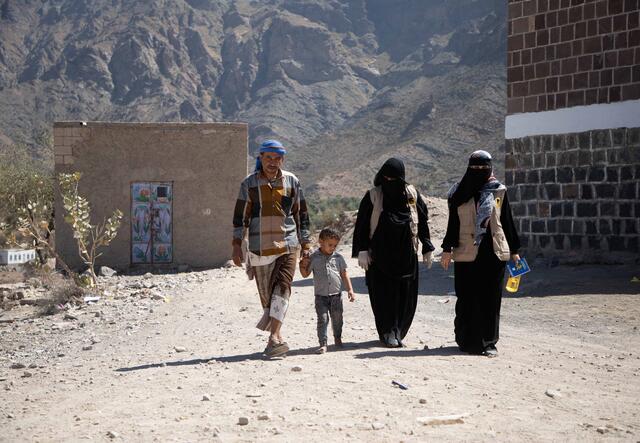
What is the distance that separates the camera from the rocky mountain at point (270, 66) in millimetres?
62969

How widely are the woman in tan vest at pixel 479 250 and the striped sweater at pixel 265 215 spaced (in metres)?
1.26

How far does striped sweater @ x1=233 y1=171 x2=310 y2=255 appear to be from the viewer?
6.38 metres

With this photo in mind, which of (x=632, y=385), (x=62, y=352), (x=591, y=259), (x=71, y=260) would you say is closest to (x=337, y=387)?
(x=632, y=385)

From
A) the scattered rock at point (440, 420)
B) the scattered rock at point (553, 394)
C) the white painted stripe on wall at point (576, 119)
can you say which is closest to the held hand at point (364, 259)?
the scattered rock at point (553, 394)

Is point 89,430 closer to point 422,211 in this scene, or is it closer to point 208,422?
point 208,422

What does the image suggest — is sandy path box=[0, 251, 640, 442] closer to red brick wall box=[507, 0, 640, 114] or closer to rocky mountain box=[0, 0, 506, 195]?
red brick wall box=[507, 0, 640, 114]

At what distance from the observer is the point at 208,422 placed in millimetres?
4684

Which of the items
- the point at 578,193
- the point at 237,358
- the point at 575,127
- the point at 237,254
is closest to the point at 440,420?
the point at 237,254

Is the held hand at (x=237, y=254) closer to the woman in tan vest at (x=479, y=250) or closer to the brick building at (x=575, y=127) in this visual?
the woman in tan vest at (x=479, y=250)

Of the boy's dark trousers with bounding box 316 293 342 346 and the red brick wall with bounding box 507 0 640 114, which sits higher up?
the red brick wall with bounding box 507 0 640 114

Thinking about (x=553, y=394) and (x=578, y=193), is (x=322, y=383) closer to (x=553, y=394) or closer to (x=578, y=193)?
(x=553, y=394)

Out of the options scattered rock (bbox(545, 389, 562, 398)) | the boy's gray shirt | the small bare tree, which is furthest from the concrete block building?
scattered rock (bbox(545, 389, 562, 398))

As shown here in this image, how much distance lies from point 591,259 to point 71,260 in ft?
29.0

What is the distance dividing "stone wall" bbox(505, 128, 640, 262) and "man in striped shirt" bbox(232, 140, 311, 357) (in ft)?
24.2
